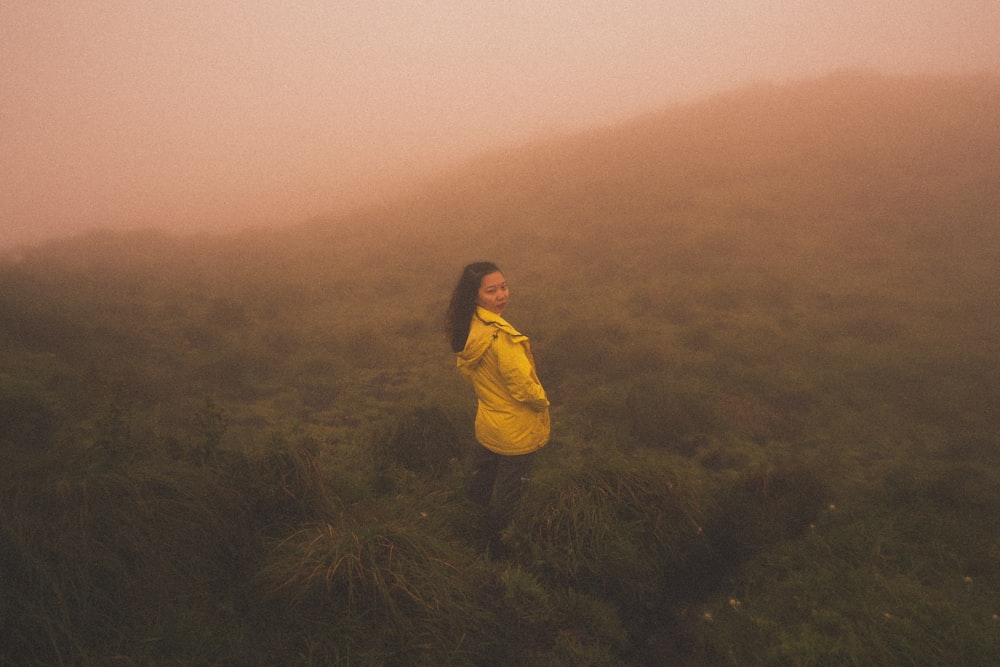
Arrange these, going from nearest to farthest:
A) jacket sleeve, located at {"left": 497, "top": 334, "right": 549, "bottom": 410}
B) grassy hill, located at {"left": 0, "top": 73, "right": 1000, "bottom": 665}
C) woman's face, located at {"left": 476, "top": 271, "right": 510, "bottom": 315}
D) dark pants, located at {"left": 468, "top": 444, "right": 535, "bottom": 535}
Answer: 1. grassy hill, located at {"left": 0, "top": 73, "right": 1000, "bottom": 665}
2. jacket sleeve, located at {"left": 497, "top": 334, "right": 549, "bottom": 410}
3. woman's face, located at {"left": 476, "top": 271, "right": 510, "bottom": 315}
4. dark pants, located at {"left": 468, "top": 444, "right": 535, "bottom": 535}

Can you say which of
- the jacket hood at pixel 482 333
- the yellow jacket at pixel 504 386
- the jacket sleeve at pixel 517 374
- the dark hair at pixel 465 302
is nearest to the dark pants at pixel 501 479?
the yellow jacket at pixel 504 386

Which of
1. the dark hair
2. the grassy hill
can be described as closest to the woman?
the dark hair

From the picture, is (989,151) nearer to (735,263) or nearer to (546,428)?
(735,263)

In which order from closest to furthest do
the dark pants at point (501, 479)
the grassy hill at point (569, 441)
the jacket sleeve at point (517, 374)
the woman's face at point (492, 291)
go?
the grassy hill at point (569, 441) < the jacket sleeve at point (517, 374) < the woman's face at point (492, 291) < the dark pants at point (501, 479)

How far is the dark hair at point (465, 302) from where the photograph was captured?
142 inches

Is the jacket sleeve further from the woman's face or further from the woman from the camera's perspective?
the woman's face

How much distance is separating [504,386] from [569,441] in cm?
228

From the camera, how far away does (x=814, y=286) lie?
9414 millimetres

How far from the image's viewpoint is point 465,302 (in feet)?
11.9

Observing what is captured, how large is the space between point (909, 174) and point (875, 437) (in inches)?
409

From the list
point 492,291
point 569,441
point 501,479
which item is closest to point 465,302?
point 492,291

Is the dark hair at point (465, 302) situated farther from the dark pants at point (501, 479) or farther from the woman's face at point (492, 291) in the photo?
the dark pants at point (501, 479)

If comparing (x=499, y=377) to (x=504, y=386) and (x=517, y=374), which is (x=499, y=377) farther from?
(x=517, y=374)

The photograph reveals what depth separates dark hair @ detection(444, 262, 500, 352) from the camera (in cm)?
360
